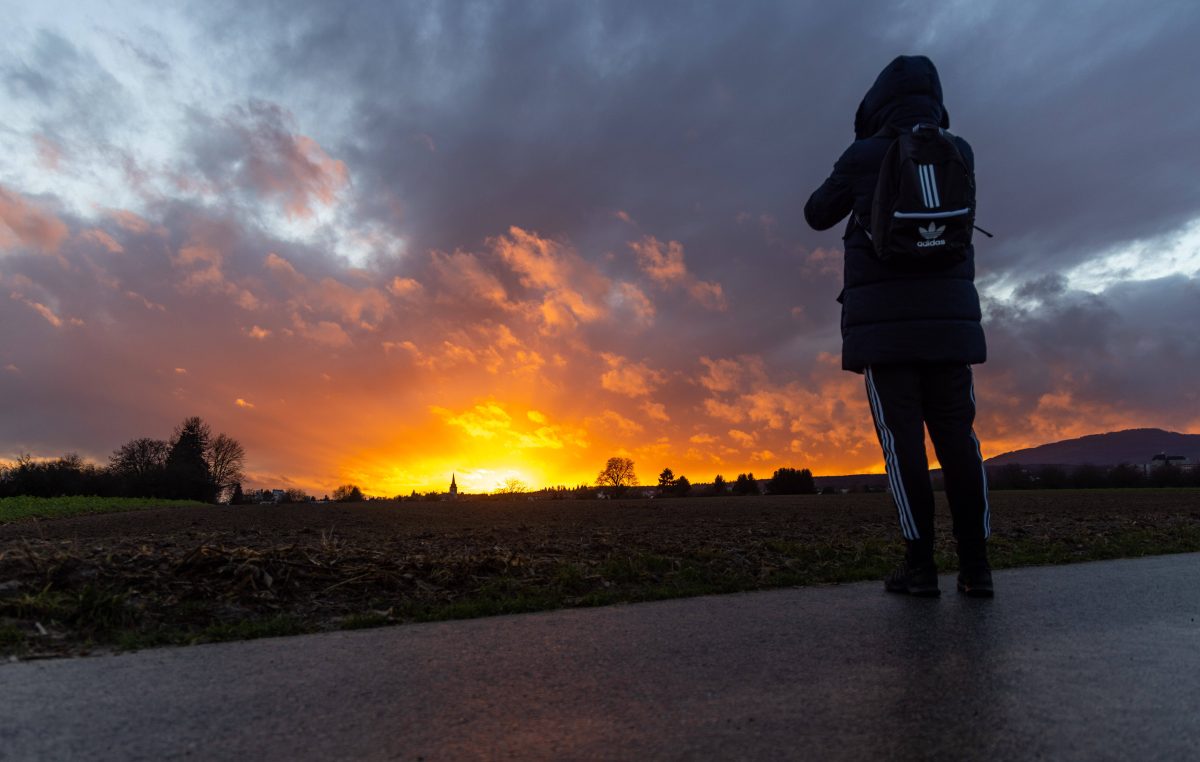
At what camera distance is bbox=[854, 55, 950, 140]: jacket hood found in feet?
13.8

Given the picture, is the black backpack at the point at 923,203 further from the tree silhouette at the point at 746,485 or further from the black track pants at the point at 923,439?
the tree silhouette at the point at 746,485

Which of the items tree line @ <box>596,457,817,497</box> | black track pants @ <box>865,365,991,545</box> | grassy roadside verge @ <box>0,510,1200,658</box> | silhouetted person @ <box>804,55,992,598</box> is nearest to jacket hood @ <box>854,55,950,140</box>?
silhouetted person @ <box>804,55,992,598</box>

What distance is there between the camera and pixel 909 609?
10.9 feet

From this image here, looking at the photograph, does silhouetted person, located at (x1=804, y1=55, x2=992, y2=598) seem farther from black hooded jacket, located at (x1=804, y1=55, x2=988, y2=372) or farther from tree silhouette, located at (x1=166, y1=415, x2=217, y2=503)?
tree silhouette, located at (x1=166, y1=415, x2=217, y2=503)

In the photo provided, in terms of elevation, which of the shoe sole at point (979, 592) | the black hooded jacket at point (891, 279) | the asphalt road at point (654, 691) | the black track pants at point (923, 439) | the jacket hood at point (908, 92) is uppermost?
the jacket hood at point (908, 92)

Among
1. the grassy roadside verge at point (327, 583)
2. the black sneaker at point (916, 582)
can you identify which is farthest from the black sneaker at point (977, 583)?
the grassy roadside verge at point (327, 583)

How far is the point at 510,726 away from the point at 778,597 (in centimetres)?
218

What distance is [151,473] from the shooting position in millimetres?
57594

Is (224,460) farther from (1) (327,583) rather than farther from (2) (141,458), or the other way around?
(1) (327,583)

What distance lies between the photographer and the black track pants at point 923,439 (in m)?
3.81

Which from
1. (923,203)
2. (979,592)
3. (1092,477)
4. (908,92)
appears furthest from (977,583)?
(1092,477)

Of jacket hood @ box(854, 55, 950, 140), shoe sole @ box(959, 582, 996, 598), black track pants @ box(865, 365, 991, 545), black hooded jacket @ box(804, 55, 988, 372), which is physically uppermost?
jacket hood @ box(854, 55, 950, 140)

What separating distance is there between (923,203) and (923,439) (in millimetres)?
1280

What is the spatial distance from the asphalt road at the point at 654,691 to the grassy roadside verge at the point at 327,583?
0.32 m
